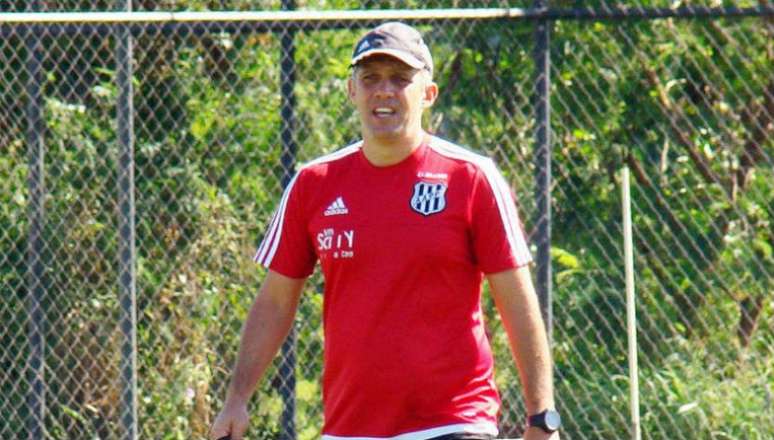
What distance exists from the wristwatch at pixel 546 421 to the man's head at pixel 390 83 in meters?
0.78

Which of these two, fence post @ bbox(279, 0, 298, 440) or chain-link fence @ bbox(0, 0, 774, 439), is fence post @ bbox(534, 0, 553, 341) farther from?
fence post @ bbox(279, 0, 298, 440)

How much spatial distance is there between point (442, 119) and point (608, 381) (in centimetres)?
156

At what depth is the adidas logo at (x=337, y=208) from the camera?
11.9 ft

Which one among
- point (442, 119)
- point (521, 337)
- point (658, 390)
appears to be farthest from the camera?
point (442, 119)

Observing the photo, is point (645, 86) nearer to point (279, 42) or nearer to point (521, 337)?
point (279, 42)

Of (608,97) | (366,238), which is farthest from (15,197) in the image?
(366,238)

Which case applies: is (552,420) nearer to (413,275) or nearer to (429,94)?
(413,275)

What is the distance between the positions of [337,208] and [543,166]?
2.88 meters

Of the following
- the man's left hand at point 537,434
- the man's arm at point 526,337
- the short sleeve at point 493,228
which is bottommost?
the man's left hand at point 537,434

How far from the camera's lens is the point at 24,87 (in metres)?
6.82

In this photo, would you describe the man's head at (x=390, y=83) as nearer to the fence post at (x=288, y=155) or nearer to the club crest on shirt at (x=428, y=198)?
the club crest on shirt at (x=428, y=198)

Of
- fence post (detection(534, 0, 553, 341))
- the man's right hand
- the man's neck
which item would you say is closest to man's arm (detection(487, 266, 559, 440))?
the man's neck

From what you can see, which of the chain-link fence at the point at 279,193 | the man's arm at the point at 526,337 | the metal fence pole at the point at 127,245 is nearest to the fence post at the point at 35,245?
the chain-link fence at the point at 279,193

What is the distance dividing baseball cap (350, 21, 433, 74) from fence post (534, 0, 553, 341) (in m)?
2.80
